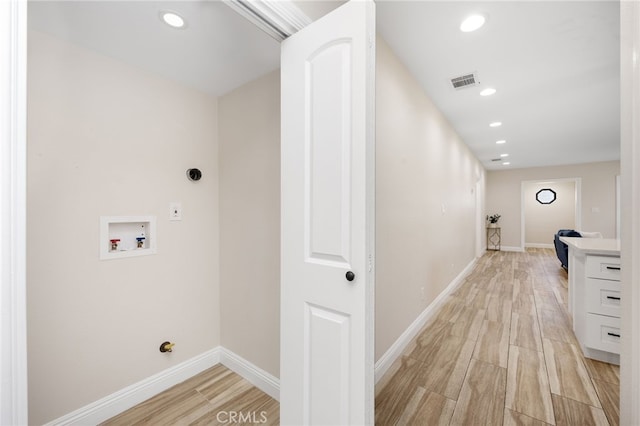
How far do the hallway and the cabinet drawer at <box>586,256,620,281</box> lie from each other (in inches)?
27.4

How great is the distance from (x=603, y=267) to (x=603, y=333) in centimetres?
53

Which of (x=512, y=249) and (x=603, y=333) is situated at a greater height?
(x=603, y=333)

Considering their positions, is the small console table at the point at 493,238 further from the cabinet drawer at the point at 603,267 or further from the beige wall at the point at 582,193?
the cabinet drawer at the point at 603,267

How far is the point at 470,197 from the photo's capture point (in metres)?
5.35

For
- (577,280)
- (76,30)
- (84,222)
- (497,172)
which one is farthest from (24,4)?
(497,172)

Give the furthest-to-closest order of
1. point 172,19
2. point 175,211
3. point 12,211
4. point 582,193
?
point 582,193, point 175,211, point 172,19, point 12,211

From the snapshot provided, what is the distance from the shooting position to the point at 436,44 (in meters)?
2.01

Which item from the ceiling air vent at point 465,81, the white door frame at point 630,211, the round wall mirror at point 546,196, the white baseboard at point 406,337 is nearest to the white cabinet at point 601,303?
the white baseboard at point 406,337

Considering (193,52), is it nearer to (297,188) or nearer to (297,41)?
(297,41)

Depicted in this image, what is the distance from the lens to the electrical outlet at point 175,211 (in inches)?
76.7

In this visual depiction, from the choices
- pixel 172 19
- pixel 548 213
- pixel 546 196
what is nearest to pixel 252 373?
pixel 172 19

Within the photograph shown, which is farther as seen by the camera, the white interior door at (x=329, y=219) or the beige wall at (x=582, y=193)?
the beige wall at (x=582, y=193)

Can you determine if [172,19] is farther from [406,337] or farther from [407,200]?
[406,337]

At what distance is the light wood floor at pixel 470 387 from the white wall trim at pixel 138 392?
5cm
